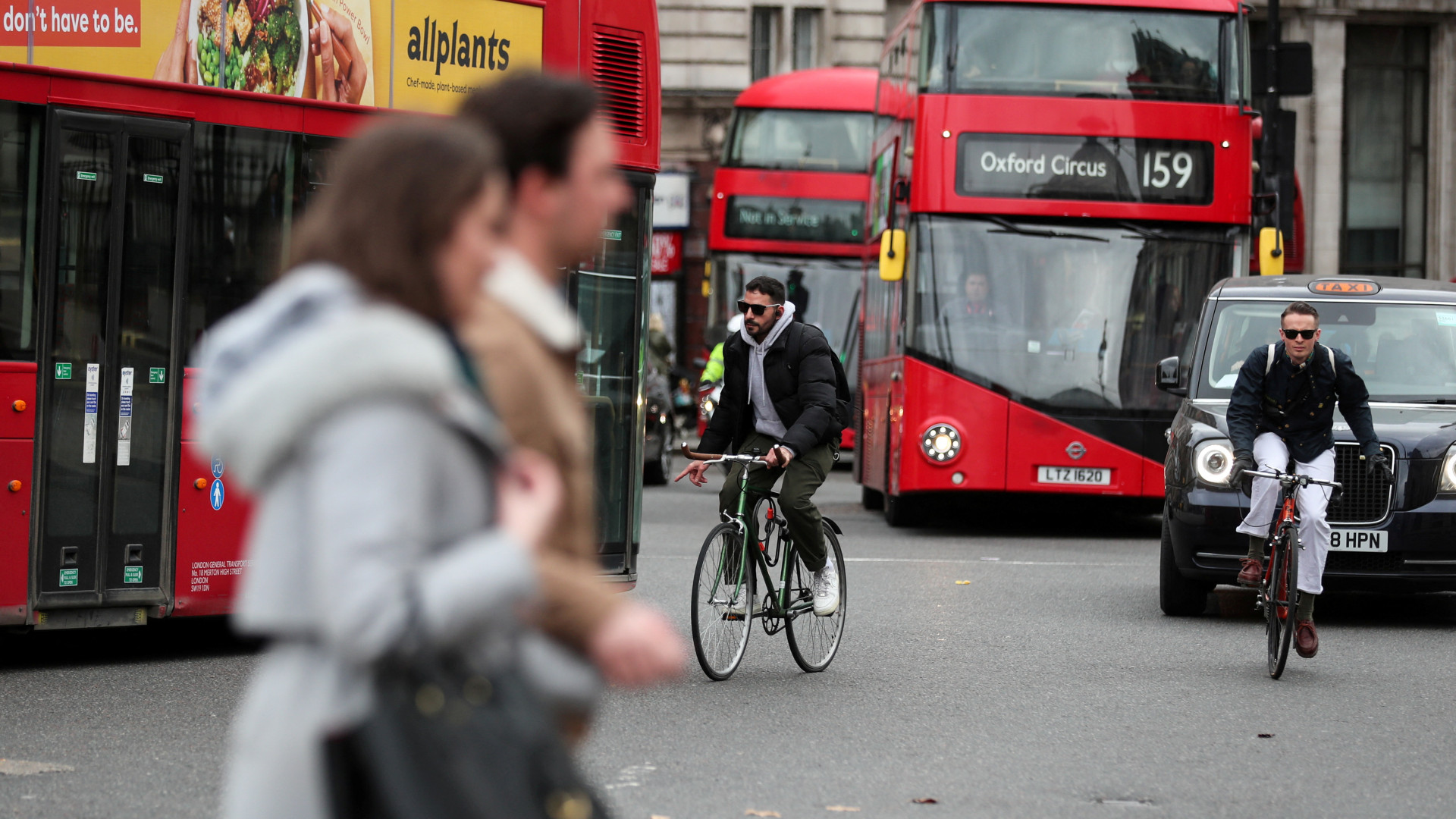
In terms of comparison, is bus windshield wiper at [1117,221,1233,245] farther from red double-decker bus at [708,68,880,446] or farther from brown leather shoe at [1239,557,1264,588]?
red double-decker bus at [708,68,880,446]

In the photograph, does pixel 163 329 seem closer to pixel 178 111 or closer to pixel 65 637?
pixel 178 111

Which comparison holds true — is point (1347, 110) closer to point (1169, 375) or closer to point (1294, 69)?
point (1294, 69)

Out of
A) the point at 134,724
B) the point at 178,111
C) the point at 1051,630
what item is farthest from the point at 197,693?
the point at 1051,630

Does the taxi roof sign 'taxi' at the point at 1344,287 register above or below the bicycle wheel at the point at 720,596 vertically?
above

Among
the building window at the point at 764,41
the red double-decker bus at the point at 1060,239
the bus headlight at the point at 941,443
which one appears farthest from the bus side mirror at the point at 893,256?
the building window at the point at 764,41

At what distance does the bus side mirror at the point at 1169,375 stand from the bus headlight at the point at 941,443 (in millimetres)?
4223

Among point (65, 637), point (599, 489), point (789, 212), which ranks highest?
point (789, 212)

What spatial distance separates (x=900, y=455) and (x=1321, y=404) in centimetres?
673

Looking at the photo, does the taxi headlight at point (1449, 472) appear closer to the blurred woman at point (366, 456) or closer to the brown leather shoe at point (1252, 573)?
the brown leather shoe at point (1252, 573)

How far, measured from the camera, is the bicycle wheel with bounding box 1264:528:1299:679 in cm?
833

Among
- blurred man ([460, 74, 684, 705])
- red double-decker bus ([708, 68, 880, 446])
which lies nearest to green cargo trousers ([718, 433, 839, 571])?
blurred man ([460, 74, 684, 705])

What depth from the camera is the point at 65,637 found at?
9.33 meters

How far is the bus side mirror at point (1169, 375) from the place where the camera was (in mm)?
10684

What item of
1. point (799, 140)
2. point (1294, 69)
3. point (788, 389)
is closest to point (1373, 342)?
point (788, 389)
